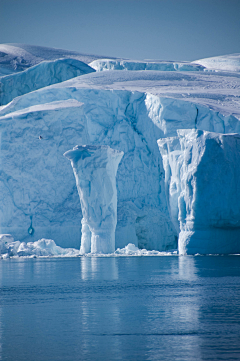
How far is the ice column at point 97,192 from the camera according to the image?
20312mm

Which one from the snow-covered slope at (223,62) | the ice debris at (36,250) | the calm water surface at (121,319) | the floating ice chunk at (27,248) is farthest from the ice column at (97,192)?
the snow-covered slope at (223,62)

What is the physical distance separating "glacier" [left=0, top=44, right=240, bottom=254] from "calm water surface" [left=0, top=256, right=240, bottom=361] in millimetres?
11470

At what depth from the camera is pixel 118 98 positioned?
24859 millimetres

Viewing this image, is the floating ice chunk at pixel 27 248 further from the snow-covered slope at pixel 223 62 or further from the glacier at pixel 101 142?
the snow-covered slope at pixel 223 62

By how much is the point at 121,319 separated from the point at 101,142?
732 inches

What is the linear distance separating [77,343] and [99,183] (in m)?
15.2

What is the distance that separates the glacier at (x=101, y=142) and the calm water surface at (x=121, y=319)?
11470 mm

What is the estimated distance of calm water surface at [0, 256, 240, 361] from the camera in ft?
16.0

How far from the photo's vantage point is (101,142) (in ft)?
81.0

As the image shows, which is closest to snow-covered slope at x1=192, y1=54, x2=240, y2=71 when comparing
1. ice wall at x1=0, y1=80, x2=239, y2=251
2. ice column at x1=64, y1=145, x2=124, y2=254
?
ice wall at x1=0, y1=80, x2=239, y2=251

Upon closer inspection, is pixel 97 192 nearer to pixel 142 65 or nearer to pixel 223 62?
pixel 142 65

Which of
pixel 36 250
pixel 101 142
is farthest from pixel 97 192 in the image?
pixel 101 142

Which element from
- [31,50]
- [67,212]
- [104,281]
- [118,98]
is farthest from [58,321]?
[31,50]

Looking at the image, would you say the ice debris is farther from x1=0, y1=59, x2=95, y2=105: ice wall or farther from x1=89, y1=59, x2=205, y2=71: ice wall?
x1=89, y1=59, x2=205, y2=71: ice wall
